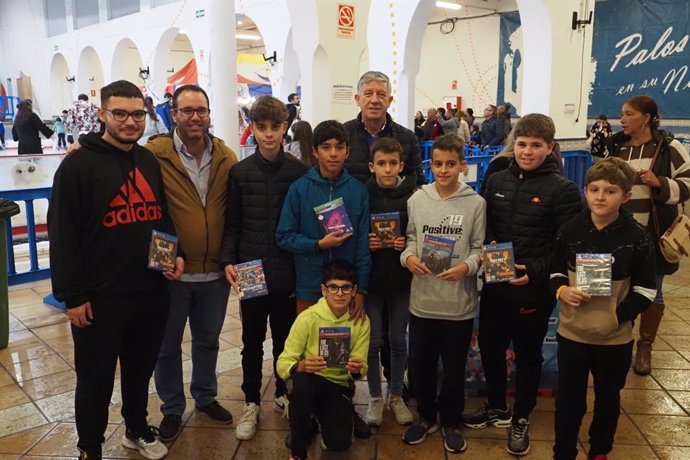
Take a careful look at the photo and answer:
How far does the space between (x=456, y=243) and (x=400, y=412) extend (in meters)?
1.07

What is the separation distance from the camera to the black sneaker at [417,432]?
2959mm

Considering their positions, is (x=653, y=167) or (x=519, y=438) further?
(x=653, y=167)

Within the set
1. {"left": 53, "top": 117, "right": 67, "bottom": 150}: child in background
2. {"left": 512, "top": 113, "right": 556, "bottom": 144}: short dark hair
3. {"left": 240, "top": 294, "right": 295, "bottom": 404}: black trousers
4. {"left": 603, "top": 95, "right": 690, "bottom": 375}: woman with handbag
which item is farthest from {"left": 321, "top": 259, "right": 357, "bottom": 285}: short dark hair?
{"left": 53, "top": 117, "right": 67, "bottom": 150}: child in background

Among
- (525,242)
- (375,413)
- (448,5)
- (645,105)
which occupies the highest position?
(448,5)

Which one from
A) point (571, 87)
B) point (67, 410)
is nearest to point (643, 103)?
point (67, 410)

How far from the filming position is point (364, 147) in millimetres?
3166

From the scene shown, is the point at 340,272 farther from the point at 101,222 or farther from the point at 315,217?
the point at 101,222

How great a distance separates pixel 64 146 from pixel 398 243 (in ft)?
59.3

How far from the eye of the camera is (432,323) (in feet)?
9.28

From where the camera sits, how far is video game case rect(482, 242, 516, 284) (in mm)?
2566

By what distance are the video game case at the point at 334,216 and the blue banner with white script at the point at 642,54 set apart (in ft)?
45.0

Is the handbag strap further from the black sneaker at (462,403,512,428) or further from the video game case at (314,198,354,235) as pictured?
the video game case at (314,198,354,235)

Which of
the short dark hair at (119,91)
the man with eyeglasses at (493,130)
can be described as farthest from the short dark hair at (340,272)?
the man with eyeglasses at (493,130)

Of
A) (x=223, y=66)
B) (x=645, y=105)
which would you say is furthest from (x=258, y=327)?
(x=223, y=66)
